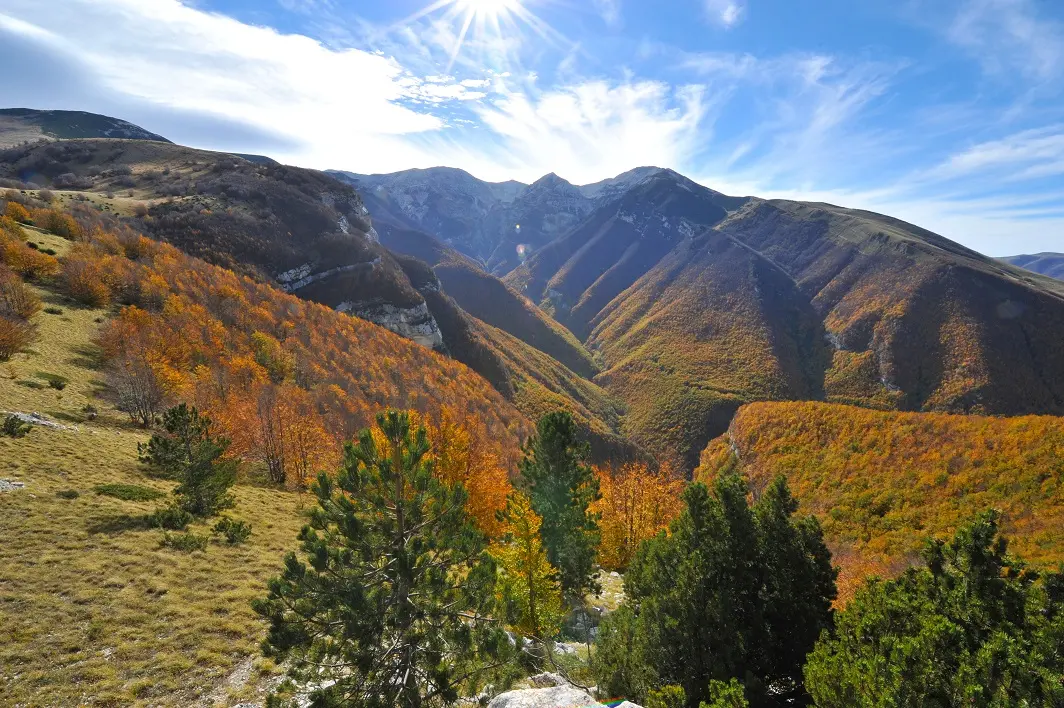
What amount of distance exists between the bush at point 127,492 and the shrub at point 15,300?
26.2 meters

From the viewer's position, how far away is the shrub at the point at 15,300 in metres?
34.1

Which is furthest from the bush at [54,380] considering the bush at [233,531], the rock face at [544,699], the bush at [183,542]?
the rock face at [544,699]

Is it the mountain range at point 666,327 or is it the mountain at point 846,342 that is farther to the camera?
the mountain at point 846,342

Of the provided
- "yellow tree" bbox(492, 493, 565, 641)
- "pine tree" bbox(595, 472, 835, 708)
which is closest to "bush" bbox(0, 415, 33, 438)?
"yellow tree" bbox(492, 493, 565, 641)

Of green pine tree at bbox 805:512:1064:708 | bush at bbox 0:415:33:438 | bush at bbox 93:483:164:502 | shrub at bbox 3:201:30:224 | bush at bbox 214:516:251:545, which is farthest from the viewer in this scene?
shrub at bbox 3:201:30:224

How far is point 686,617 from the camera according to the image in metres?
11.3

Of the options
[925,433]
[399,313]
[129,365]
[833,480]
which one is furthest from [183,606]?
[399,313]

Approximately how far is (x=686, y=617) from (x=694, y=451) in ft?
316

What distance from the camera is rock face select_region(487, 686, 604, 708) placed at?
10578 millimetres

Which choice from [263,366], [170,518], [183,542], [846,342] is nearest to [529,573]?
[183,542]

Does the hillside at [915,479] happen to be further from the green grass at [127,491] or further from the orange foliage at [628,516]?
the green grass at [127,491]

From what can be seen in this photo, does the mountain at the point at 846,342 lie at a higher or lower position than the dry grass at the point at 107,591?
higher

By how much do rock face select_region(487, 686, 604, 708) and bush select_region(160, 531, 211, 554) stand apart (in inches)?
587

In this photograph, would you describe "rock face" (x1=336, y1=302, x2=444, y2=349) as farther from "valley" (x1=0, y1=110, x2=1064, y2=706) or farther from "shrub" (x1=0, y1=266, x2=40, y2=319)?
"shrub" (x1=0, y1=266, x2=40, y2=319)
